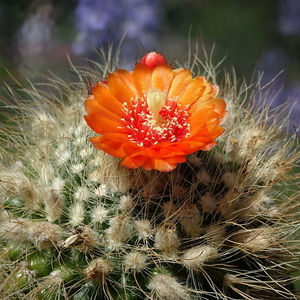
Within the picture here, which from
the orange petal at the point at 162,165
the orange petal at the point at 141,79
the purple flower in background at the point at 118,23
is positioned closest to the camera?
the orange petal at the point at 162,165

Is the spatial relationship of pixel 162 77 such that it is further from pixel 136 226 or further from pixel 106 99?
pixel 136 226

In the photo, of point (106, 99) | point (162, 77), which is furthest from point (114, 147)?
point (162, 77)

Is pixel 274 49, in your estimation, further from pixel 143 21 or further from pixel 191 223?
pixel 191 223

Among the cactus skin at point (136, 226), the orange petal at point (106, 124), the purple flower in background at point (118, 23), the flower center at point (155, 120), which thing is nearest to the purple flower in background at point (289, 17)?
the purple flower in background at point (118, 23)

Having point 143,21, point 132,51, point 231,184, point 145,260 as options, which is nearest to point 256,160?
point 231,184

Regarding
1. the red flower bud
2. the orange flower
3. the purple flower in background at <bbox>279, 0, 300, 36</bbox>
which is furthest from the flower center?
the purple flower in background at <bbox>279, 0, 300, 36</bbox>

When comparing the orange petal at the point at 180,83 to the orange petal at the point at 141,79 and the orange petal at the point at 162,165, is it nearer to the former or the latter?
the orange petal at the point at 141,79
